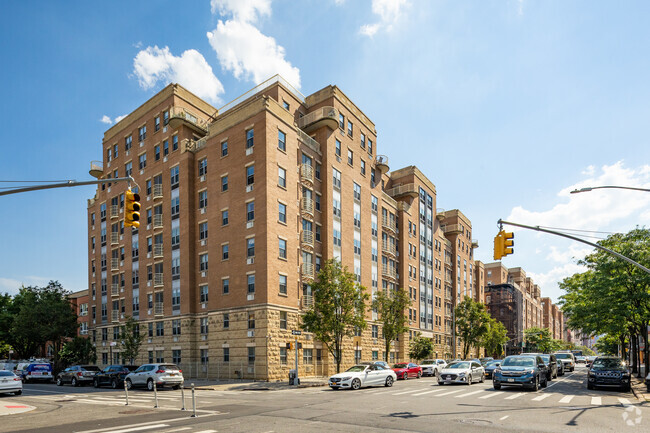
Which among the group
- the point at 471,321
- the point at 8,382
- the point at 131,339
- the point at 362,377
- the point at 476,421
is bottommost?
the point at 471,321

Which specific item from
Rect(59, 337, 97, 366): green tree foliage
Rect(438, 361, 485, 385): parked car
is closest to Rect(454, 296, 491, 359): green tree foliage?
A: Rect(438, 361, 485, 385): parked car

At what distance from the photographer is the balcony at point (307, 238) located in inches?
1645

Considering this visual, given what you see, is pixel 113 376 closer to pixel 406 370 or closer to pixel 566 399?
pixel 406 370

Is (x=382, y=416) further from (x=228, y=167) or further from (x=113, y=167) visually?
(x=113, y=167)

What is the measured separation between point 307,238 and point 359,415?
27739 millimetres

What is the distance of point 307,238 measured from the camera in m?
42.4

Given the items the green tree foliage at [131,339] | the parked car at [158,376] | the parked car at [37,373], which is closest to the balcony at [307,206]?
the parked car at [158,376]

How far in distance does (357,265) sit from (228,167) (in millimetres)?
17261

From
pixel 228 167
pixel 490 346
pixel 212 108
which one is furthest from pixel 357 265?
pixel 490 346

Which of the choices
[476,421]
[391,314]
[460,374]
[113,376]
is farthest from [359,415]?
[391,314]

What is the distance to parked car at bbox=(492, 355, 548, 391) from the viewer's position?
76.8 feet

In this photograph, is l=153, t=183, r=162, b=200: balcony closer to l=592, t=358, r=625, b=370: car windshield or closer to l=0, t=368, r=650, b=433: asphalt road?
l=0, t=368, r=650, b=433: asphalt road

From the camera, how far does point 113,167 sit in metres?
54.3

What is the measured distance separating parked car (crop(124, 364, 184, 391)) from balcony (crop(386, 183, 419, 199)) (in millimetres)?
42130
